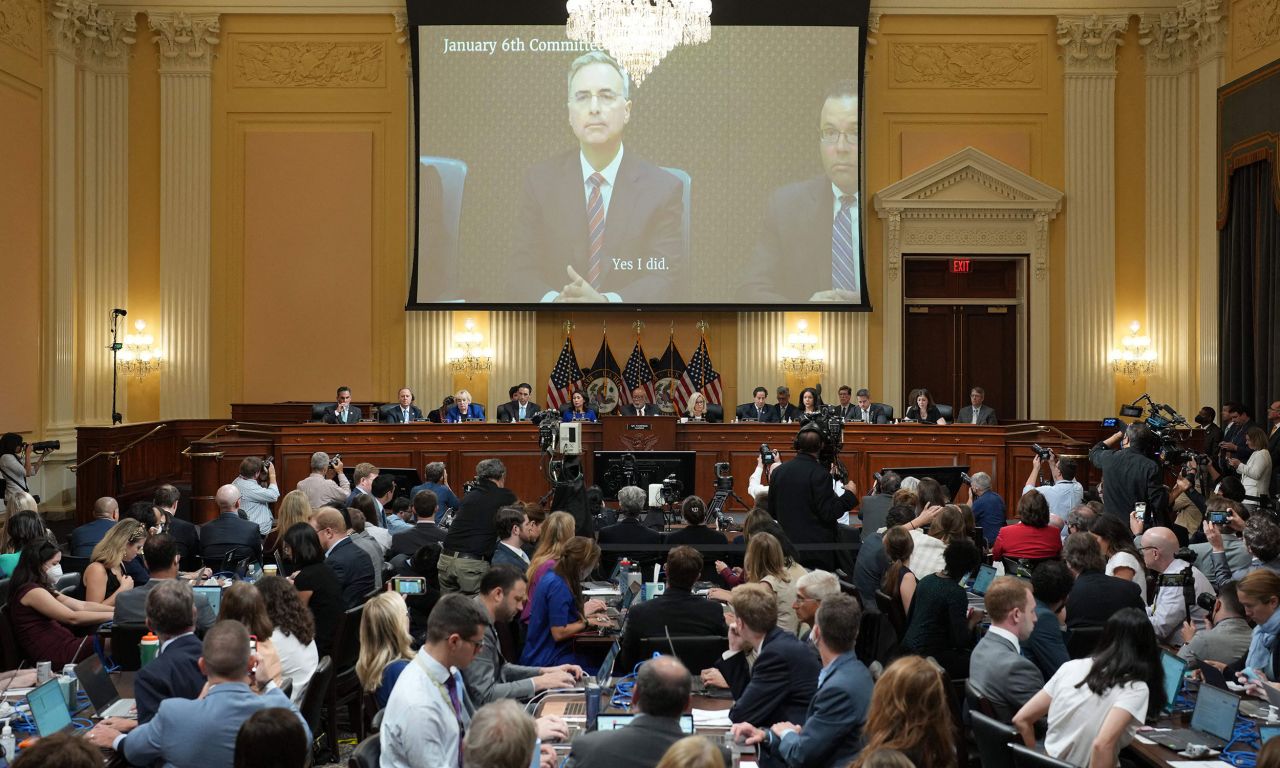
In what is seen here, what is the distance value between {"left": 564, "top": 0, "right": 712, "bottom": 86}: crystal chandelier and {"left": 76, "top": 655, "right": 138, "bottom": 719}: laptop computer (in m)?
8.05

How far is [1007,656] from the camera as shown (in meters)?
4.98

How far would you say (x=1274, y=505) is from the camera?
1112 cm

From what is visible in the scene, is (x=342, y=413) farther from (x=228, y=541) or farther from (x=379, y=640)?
(x=379, y=640)

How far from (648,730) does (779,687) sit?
1087 millimetres

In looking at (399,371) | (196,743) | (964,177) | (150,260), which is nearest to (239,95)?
(150,260)

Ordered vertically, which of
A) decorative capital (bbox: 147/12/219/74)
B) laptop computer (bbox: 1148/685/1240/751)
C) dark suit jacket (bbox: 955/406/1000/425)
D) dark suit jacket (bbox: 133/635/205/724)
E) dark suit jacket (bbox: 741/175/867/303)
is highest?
decorative capital (bbox: 147/12/219/74)

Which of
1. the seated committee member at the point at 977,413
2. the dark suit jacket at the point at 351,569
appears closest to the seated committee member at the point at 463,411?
the seated committee member at the point at 977,413

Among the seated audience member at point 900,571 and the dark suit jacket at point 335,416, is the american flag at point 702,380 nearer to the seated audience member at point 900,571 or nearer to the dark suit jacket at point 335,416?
the dark suit jacket at point 335,416

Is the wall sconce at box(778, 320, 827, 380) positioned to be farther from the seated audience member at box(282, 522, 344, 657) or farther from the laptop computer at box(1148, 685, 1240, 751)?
the laptop computer at box(1148, 685, 1240, 751)

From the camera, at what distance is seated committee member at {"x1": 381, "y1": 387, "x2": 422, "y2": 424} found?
15.0 metres

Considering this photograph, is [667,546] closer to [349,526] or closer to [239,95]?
[349,526]

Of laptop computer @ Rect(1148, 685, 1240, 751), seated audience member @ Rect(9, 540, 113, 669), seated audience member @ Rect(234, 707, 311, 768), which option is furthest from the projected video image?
seated audience member @ Rect(234, 707, 311, 768)

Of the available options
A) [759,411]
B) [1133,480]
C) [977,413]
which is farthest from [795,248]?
[1133,480]

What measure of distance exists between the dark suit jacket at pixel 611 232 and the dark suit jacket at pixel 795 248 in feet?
3.44
